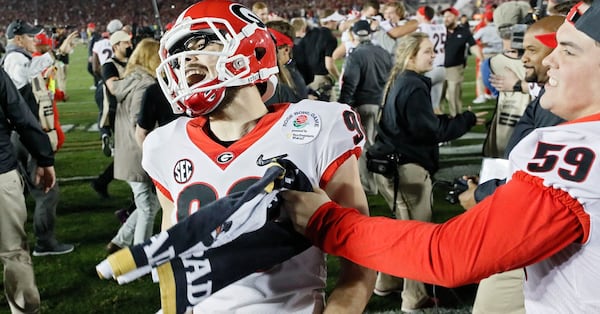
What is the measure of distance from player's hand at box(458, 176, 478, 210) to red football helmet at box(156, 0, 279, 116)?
1.34m

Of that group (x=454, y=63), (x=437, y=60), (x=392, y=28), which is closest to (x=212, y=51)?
(x=392, y=28)

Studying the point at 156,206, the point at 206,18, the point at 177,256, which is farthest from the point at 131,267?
the point at 156,206

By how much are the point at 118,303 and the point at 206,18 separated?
10.1 feet

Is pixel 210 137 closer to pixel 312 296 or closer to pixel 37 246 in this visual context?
pixel 312 296

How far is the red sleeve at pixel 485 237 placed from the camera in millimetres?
1296

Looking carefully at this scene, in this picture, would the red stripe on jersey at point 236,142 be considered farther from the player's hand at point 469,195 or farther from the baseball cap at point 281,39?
the baseball cap at point 281,39

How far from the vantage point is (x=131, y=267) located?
123 centimetres

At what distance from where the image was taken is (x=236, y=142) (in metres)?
1.81

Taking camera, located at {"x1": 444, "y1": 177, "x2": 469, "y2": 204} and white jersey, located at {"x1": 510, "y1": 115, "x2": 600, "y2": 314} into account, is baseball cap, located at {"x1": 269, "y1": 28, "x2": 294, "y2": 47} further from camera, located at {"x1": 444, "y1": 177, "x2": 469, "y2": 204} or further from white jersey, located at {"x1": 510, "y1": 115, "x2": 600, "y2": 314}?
white jersey, located at {"x1": 510, "y1": 115, "x2": 600, "y2": 314}

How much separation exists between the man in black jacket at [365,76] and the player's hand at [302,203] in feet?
15.2

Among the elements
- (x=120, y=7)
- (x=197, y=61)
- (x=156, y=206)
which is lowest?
(x=120, y=7)

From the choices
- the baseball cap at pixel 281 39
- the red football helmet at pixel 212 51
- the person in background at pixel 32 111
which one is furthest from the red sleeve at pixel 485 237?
the person in background at pixel 32 111

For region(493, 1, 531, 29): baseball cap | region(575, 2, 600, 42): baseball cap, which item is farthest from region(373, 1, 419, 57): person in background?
region(575, 2, 600, 42): baseball cap

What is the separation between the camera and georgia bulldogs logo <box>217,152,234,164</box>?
1757 millimetres
